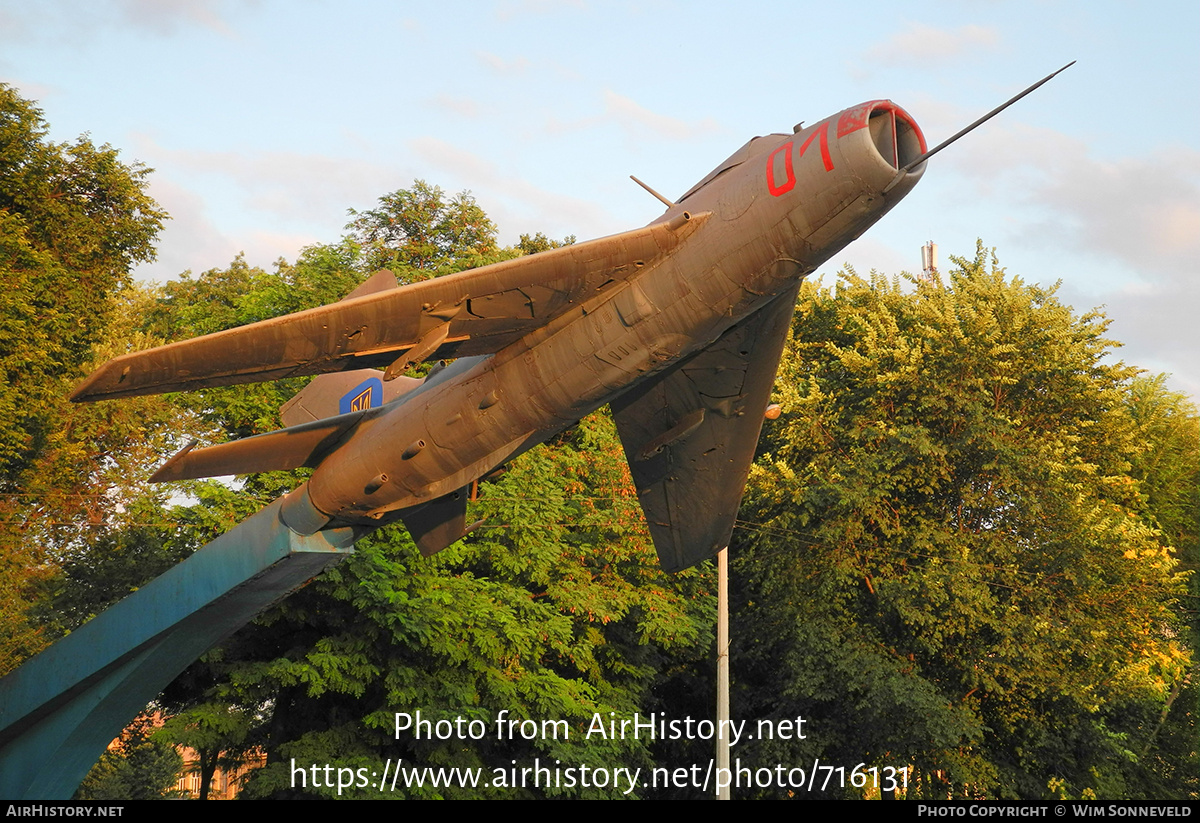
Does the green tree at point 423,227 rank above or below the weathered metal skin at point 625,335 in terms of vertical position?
above

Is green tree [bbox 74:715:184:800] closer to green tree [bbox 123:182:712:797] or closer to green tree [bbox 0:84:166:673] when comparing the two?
green tree [bbox 0:84:166:673]

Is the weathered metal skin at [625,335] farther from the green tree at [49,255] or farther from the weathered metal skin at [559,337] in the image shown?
the green tree at [49,255]

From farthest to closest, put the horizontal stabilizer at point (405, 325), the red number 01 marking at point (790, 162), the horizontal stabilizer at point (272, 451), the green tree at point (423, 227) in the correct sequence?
the green tree at point (423, 227) → the horizontal stabilizer at point (272, 451) → the horizontal stabilizer at point (405, 325) → the red number 01 marking at point (790, 162)

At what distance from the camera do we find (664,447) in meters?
10.9

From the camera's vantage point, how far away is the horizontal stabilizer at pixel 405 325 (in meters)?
8.16

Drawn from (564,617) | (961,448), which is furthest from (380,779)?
(961,448)

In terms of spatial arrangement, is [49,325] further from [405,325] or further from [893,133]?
[893,133]

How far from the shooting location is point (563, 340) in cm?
896

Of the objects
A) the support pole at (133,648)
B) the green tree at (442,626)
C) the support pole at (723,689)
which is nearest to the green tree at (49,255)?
the green tree at (442,626)

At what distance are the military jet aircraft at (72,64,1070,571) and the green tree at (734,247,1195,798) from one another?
33.2 feet

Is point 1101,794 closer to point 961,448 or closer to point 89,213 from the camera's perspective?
point 961,448

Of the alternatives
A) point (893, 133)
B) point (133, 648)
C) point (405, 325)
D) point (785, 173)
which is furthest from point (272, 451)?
point (893, 133)

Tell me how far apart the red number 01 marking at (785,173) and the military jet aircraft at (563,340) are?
0.01 m
